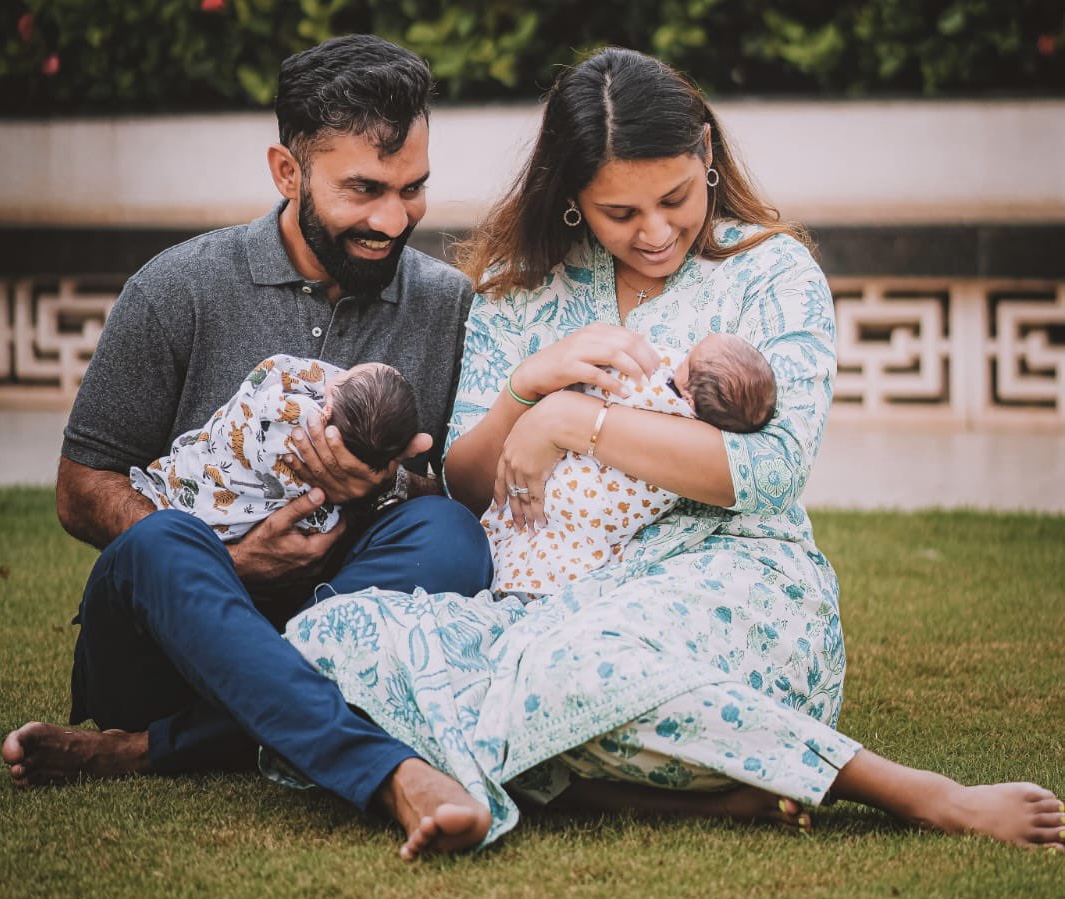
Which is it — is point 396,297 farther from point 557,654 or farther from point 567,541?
point 557,654

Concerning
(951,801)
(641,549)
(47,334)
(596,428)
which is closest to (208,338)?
(596,428)

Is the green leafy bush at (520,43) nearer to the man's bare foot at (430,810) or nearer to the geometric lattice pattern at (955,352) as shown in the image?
the geometric lattice pattern at (955,352)

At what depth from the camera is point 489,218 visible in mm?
3314

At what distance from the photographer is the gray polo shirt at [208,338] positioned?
125 inches

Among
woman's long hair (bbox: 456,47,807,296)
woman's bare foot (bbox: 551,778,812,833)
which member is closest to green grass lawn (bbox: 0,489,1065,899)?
woman's bare foot (bbox: 551,778,812,833)

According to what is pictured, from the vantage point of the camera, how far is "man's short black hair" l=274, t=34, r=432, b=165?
3088 millimetres

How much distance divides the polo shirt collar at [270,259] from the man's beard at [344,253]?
8 cm

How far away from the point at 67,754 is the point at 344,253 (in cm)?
114

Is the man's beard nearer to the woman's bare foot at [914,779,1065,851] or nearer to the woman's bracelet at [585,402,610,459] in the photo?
the woman's bracelet at [585,402,610,459]

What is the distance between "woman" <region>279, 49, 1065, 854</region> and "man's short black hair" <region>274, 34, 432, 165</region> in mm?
285

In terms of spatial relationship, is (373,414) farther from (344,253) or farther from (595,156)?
(595,156)

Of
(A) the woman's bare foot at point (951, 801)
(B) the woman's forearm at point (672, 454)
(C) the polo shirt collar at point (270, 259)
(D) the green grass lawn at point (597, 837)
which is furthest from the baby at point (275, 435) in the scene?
(A) the woman's bare foot at point (951, 801)

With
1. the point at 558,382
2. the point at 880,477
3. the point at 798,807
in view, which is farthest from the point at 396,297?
the point at 880,477

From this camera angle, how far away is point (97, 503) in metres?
3.11
